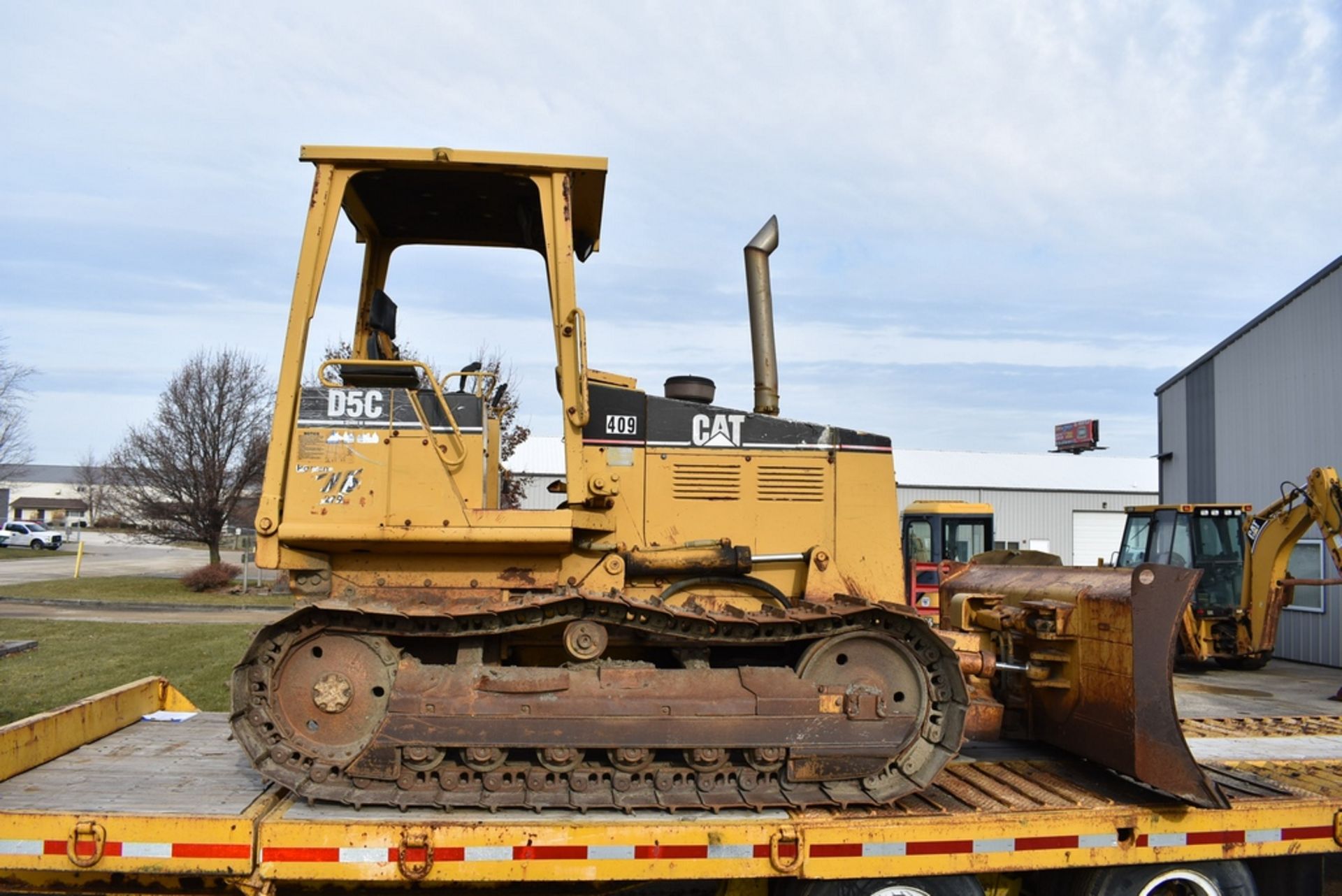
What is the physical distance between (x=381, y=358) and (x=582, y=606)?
2457 millimetres

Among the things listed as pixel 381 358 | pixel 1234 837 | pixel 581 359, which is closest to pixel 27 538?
pixel 381 358

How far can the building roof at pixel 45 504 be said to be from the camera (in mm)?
95750

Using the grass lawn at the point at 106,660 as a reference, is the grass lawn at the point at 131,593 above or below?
below

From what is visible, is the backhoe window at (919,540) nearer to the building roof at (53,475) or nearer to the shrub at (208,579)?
the shrub at (208,579)

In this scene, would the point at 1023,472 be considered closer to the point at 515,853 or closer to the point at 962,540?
the point at 962,540

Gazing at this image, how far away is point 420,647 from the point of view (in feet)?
16.5

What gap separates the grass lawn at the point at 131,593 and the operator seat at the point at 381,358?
19.2 metres

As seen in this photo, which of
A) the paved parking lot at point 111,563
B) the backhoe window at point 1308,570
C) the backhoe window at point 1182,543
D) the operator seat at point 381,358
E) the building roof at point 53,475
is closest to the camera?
the operator seat at point 381,358

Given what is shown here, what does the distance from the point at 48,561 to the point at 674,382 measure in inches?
1689

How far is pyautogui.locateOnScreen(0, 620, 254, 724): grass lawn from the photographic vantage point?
10.9m

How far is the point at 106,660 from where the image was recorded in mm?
13445


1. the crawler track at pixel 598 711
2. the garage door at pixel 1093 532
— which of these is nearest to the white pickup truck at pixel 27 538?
the garage door at pixel 1093 532

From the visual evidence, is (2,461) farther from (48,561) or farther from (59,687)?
(59,687)

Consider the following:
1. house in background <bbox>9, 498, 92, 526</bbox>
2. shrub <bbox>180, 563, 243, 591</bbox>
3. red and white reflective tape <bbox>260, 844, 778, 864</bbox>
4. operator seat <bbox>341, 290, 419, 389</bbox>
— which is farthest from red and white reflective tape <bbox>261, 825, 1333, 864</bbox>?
house in background <bbox>9, 498, 92, 526</bbox>
